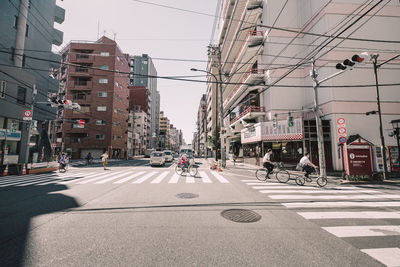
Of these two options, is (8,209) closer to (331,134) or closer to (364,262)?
(364,262)

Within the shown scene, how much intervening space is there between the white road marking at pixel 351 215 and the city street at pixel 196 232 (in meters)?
0.03

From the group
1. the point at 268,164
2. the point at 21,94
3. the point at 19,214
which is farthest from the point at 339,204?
the point at 21,94

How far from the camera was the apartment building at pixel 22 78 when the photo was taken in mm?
16375

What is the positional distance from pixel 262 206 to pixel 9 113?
23891mm

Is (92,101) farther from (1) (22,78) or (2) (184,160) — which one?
(2) (184,160)

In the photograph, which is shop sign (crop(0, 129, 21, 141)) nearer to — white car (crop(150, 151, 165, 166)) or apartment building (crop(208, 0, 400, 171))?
white car (crop(150, 151, 165, 166))

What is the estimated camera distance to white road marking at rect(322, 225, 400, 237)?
3924mm

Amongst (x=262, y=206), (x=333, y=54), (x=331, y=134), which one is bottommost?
(x=262, y=206)

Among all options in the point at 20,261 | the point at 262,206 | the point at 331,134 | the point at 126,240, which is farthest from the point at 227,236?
the point at 331,134

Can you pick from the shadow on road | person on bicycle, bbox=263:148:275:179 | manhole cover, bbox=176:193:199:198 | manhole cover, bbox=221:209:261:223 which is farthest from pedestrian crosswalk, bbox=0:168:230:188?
manhole cover, bbox=221:209:261:223

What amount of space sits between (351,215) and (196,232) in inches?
191

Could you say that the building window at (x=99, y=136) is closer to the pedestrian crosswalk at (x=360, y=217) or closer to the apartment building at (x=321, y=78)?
the apartment building at (x=321, y=78)

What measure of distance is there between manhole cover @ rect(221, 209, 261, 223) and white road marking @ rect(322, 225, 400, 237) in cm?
167

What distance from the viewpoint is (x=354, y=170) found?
11.3m
